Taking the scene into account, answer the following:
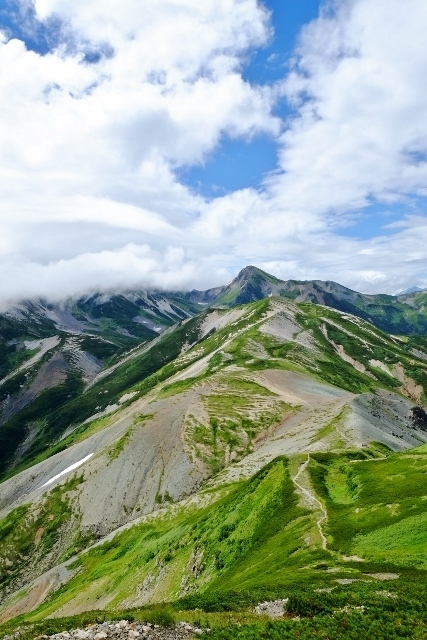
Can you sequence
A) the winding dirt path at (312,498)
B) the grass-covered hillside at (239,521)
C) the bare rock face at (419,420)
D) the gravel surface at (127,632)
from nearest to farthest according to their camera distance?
the gravel surface at (127,632) → the grass-covered hillside at (239,521) → the winding dirt path at (312,498) → the bare rock face at (419,420)

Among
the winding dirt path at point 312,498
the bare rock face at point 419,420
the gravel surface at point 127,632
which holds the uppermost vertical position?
the gravel surface at point 127,632

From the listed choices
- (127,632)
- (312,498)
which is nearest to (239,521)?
(312,498)

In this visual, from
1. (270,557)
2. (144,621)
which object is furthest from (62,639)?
(270,557)

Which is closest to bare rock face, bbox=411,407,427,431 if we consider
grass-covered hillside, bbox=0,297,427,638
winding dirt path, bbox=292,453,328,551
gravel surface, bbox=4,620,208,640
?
grass-covered hillside, bbox=0,297,427,638

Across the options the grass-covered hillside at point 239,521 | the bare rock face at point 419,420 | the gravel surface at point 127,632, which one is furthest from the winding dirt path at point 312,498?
the bare rock face at point 419,420

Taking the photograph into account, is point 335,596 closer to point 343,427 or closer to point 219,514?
point 219,514

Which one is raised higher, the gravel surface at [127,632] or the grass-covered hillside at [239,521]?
the gravel surface at [127,632]

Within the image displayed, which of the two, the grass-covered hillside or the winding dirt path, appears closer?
the grass-covered hillside

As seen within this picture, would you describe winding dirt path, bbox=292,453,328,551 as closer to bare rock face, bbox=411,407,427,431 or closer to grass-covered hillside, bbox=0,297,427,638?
grass-covered hillside, bbox=0,297,427,638

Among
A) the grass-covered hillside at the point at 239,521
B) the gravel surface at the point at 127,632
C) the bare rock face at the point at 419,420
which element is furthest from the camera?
the bare rock face at the point at 419,420

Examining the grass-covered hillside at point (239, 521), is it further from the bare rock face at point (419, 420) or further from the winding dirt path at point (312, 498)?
the bare rock face at point (419, 420)

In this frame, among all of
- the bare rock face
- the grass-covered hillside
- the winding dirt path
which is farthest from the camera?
the bare rock face

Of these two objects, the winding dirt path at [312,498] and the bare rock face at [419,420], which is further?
the bare rock face at [419,420]
